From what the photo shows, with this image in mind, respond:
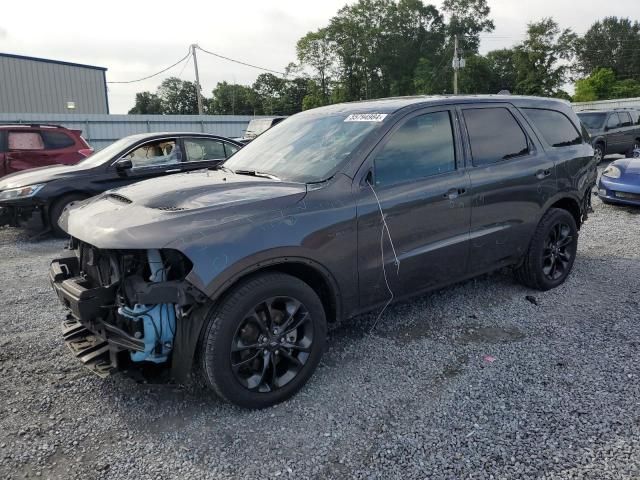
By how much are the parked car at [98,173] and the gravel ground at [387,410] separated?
10.2 ft

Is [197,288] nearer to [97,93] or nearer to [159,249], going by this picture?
[159,249]

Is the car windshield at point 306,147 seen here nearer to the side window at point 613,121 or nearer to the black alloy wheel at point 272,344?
the black alloy wheel at point 272,344

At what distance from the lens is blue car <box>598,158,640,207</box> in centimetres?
813

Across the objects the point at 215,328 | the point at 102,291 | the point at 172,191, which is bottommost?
the point at 215,328

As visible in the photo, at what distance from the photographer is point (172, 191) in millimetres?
3021

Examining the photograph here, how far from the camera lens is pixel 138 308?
2.58m

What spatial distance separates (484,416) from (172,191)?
7.46 feet

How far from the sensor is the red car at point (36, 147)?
8.98m

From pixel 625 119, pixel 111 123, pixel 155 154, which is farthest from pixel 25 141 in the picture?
pixel 625 119

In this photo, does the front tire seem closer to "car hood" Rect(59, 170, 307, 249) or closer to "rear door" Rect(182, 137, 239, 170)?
"car hood" Rect(59, 170, 307, 249)

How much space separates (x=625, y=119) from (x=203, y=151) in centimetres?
1350

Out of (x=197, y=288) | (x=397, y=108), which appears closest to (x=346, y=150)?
(x=397, y=108)

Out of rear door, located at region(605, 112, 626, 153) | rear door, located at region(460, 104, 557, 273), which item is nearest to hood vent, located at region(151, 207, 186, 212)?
rear door, located at region(460, 104, 557, 273)

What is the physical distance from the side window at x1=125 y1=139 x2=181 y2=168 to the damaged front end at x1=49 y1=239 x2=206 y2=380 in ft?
15.9
